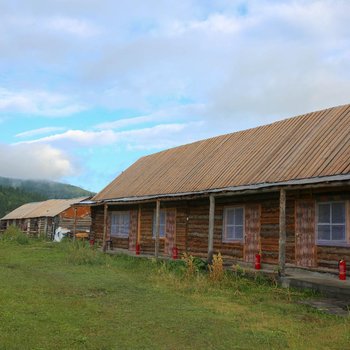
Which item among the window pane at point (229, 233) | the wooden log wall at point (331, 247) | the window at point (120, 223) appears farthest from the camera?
the window at point (120, 223)

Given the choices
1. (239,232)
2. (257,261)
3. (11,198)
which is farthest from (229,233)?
(11,198)

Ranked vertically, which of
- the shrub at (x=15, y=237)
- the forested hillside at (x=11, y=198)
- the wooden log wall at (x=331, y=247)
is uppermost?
the forested hillside at (x=11, y=198)

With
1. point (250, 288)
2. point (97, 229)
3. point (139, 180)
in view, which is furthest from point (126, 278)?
point (97, 229)

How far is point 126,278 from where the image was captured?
13.2m

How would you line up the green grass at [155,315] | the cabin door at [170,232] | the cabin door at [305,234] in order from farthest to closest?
the cabin door at [170,232] < the cabin door at [305,234] < the green grass at [155,315]

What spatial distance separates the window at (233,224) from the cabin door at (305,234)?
262 cm

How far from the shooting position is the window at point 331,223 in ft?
42.4

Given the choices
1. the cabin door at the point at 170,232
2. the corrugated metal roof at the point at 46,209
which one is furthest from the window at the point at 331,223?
the corrugated metal roof at the point at 46,209

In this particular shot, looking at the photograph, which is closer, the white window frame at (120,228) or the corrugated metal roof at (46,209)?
the white window frame at (120,228)

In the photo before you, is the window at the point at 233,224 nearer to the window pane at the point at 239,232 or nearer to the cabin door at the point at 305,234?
the window pane at the point at 239,232

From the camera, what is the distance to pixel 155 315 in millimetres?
8094

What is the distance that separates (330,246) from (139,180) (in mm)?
12646

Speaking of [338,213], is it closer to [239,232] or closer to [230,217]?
[239,232]

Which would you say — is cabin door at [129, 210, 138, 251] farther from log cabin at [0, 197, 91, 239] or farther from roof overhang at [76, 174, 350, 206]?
log cabin at [0, 197, 91, 239]
